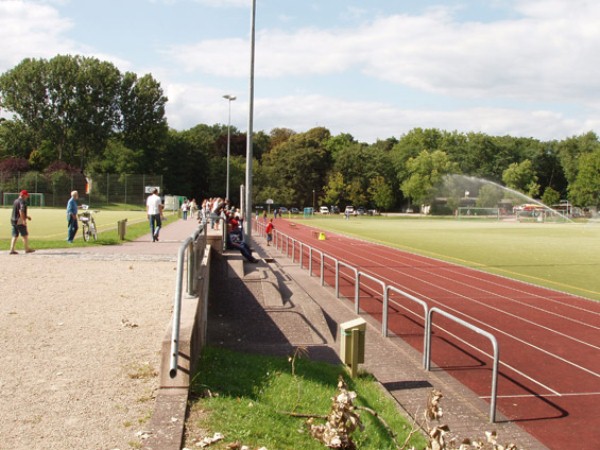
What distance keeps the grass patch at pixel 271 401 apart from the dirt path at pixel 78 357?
1.68 ft

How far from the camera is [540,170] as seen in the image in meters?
106

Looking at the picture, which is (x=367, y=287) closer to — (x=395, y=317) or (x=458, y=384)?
(x=395, y=317)

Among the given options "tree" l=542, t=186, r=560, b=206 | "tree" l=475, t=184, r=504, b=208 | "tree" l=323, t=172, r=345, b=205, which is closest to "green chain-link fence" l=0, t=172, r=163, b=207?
"tree" l=323, t=172, r=345, b=205

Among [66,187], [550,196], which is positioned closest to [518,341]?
[66,187]

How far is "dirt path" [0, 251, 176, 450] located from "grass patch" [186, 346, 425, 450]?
0.51 metres

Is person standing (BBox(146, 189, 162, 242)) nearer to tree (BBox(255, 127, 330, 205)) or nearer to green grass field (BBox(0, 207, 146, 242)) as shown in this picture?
green grass field (BBox(0, 207, 146, 242))

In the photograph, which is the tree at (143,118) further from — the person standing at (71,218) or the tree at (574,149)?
the tree at (574,149)

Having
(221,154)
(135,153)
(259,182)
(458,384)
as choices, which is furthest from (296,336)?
(221,154)

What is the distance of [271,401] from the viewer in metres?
5.36

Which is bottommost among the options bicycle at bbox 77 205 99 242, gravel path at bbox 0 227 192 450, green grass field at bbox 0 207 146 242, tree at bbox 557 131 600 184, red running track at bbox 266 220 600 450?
red running track at bbox 266 220 600 450

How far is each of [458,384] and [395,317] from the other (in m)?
3.81

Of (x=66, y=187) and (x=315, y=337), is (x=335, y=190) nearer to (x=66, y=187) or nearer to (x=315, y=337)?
(x=66, y=187)

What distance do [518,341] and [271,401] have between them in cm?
514

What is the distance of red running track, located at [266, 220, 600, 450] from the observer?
6.06 m
